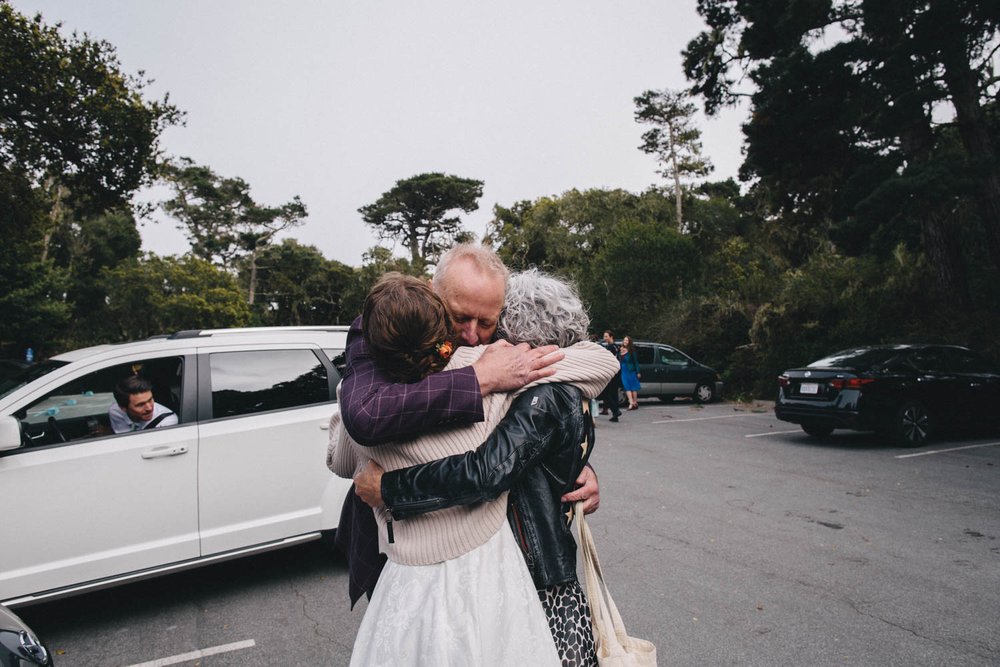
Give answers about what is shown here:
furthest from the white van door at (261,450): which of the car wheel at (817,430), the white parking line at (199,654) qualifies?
the car wheel at (817,430)

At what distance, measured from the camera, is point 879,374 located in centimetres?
912

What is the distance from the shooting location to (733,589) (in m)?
4.08

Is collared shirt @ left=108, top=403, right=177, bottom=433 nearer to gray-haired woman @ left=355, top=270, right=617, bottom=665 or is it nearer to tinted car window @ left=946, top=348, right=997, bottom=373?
gray-haired woman @ left=355, top=270, right=617, bottom=665

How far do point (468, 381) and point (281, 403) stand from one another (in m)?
3.33

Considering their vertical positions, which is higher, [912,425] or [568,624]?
[568,624]

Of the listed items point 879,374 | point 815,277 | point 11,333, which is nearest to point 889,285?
point 815,277

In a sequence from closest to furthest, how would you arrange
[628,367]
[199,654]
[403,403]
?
1. [403,403]
2. [199,654]
3. [628,367]

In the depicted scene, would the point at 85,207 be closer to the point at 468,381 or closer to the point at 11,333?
the point at 468,381

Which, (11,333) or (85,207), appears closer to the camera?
(85,207)

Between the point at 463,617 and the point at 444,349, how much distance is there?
0.63 meters

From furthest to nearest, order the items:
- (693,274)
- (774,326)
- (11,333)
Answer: (11,333) < (693,274) < (774,326)

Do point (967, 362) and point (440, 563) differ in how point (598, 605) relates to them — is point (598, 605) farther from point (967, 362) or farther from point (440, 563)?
point (967, 362)

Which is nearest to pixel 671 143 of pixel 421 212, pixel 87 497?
pixel 421 212

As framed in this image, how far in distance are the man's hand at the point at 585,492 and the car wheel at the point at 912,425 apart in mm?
9305
